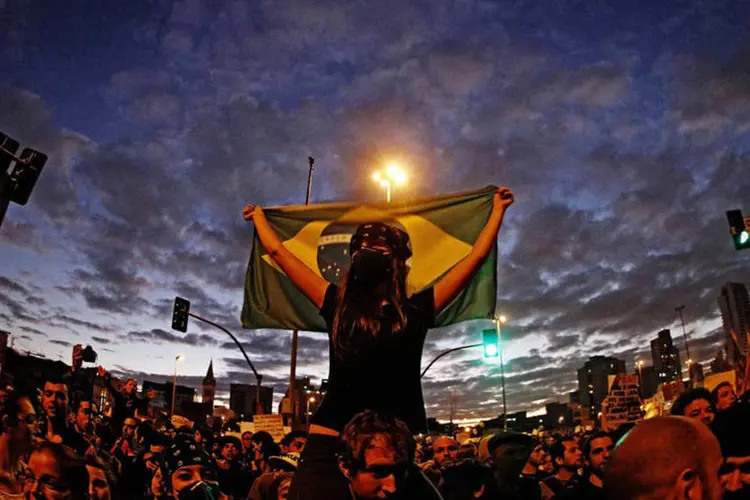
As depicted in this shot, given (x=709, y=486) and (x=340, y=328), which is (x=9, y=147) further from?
(x=709, y=486)

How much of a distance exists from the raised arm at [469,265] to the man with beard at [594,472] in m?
2.25

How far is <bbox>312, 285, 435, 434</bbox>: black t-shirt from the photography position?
2656 millimetres

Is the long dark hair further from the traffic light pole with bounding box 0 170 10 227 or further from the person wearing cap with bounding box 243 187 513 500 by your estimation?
the traffic light pole with bounding box 0 170 10 227

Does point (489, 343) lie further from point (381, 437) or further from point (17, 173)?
point (381, 437)

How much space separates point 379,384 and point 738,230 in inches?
853

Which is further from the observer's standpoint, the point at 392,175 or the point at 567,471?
the point at 392,175

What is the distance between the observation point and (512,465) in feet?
20.2

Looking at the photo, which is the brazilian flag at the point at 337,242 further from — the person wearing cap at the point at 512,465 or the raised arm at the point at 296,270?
the person wearing cap at the point at 512,465

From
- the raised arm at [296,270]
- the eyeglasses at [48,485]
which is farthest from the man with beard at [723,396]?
the eyeglasses at [48,485]

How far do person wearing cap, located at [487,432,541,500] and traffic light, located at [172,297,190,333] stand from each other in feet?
61.2

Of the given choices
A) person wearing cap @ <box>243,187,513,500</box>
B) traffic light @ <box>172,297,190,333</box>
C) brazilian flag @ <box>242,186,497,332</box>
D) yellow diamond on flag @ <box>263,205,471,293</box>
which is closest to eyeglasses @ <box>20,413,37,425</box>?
brazilian flag @ <box>242,186,497,332</box>

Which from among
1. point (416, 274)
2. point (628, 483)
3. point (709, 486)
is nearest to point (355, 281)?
point (628, 483)

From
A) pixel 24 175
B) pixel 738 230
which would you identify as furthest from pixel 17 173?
pixel 738 230

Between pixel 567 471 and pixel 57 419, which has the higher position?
pixel 57 419
